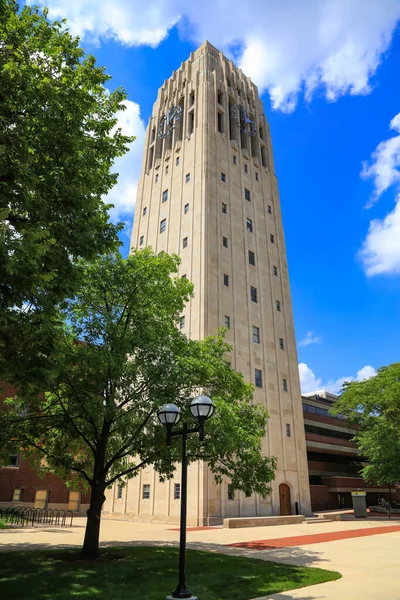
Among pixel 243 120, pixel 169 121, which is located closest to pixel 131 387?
pixel 169 121

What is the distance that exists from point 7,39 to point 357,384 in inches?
1814

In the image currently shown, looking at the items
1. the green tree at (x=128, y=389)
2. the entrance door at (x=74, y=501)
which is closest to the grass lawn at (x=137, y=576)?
the green tree at (x=128, y=389)

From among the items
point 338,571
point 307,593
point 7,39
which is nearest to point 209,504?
point 338,571

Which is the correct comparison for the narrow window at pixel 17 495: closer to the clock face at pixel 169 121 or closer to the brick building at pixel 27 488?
the brick building at pixel 27 488

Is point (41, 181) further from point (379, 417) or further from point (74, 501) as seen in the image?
point (379, 417)

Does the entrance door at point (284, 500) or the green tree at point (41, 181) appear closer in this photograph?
the green tree at point (41, 181)

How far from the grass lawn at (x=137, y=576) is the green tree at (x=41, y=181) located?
17.6 feet

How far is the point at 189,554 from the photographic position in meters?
16.4

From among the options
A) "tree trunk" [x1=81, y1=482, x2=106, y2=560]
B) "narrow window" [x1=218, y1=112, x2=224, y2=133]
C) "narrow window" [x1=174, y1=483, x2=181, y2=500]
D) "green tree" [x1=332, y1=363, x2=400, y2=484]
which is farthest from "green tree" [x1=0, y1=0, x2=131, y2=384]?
"narrow window" [x1=218, y1=112, x2=224, y2=133]

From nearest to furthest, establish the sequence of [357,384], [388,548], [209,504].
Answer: [388,548]
[209,504]
[357,384]

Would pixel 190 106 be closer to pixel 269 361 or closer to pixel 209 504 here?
pixel 269 361

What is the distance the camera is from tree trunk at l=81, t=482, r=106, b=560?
1527 centimetres

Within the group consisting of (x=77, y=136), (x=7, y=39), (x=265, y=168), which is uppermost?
(x=265, y=168)

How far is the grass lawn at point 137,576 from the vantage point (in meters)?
10.4
